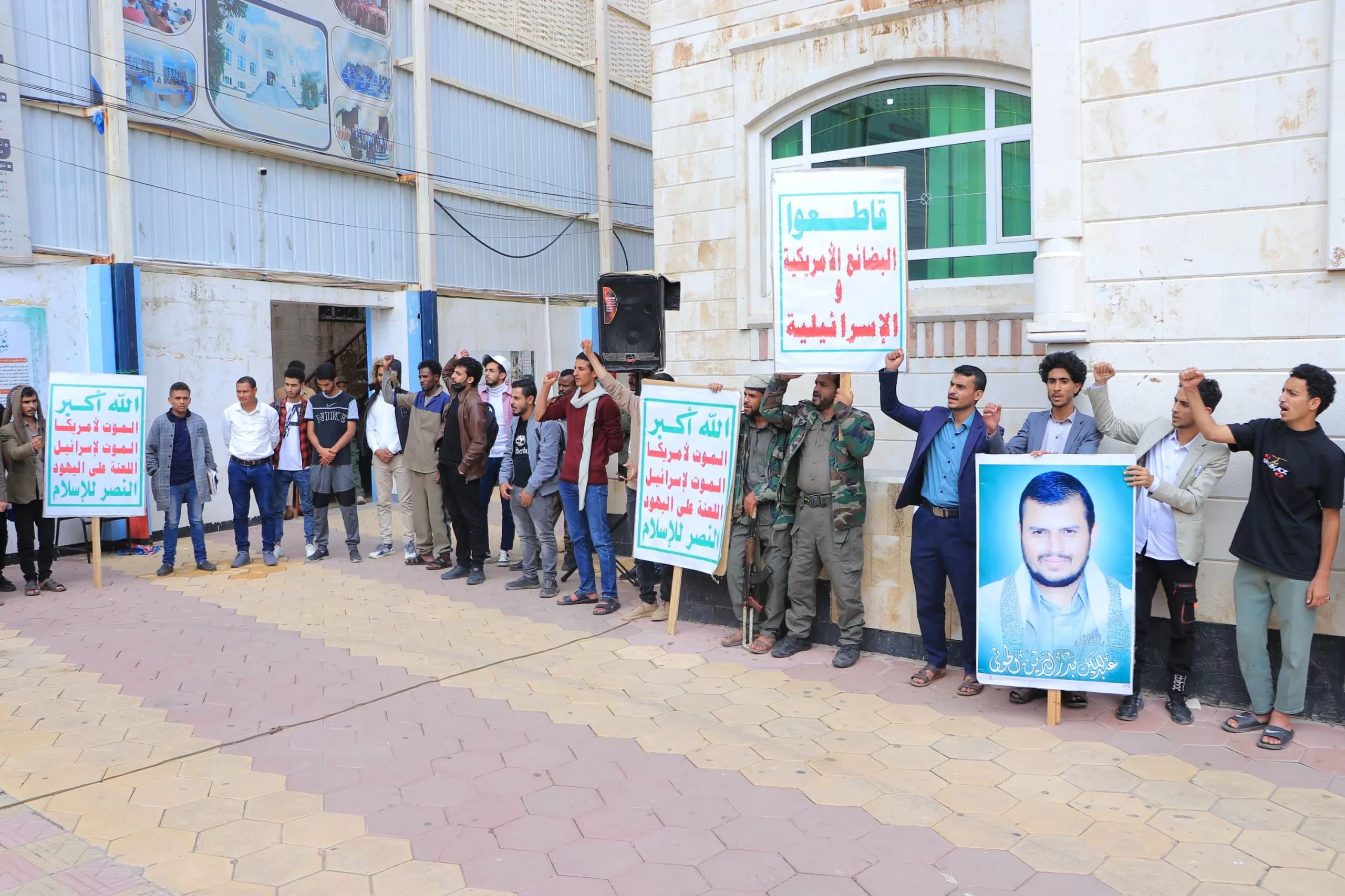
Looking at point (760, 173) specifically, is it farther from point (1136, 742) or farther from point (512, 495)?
point (1136, 742)

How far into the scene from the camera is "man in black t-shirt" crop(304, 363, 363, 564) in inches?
402

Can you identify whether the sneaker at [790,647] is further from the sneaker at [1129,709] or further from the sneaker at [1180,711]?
the sneaker at [1180,711]

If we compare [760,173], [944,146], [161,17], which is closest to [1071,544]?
[944,146]

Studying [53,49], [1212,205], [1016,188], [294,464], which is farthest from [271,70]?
[1212,205]

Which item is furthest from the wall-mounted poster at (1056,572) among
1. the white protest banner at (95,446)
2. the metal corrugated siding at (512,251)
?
the metal corrugated siding at (512,251)

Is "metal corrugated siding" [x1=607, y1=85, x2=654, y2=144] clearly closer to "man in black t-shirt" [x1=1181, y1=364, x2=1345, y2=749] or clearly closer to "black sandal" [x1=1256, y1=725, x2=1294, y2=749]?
"man in black t-shirt" [x1=1181, y1=364, x2=1345, y2=749]

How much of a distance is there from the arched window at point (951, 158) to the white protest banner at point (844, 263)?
2.31 m

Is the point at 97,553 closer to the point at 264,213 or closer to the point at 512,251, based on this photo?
the point at 264,213

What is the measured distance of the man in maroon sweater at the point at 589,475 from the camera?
813 cm

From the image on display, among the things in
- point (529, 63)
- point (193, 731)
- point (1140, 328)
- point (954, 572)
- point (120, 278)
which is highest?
point (529, 63)

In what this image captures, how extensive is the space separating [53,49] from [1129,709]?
457 inches

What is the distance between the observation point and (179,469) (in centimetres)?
991

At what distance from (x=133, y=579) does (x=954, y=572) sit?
24.9ft

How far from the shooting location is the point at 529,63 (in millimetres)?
17938
